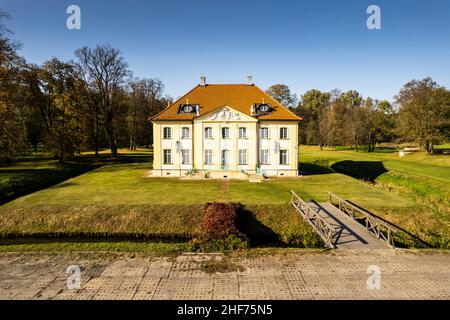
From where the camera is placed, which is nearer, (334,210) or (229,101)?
(334,210)

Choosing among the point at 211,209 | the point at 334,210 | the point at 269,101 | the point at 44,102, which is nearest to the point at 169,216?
the point at 211,209

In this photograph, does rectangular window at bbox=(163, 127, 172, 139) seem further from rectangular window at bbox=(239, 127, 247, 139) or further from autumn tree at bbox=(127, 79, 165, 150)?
autumn tree at bbox=(127, 79, 165, 150)

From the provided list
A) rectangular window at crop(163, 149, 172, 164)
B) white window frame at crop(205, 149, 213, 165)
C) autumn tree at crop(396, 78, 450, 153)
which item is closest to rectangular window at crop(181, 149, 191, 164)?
rectangular window at crop(163, 149, 172, 164)

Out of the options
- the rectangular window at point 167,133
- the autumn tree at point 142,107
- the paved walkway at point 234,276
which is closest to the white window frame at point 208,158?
the rectangular window at point 167,133

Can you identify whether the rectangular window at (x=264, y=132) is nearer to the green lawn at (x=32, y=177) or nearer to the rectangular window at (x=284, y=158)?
the rectangular window at (x=284, y=158)

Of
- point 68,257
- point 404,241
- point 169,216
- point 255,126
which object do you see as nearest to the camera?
point 68,257
